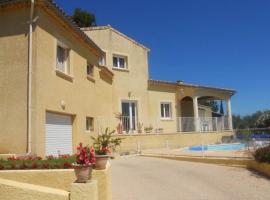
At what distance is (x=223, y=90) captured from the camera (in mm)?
31469

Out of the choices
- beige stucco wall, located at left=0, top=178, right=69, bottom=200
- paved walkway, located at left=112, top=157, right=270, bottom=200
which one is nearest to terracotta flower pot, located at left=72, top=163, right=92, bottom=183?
beige stucco wall, located at left=0, top=178, right=69, bottom=200

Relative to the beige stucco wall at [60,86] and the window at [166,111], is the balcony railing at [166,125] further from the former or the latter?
the beige stucco wall at [60,86]

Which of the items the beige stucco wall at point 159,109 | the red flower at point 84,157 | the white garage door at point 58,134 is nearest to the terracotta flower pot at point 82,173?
the red flower at point 84,157

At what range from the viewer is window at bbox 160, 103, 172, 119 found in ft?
91.6

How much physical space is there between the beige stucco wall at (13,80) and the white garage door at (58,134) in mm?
1348

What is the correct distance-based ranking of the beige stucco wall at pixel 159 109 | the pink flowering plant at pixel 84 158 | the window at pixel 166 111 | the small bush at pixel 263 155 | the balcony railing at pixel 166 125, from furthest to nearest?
the window at pixel 166 111 < the beige stucco wall at pixel 159 109 < the balcony railing at pixel 166 125 < the small bush at pixel 263 155 < the pink flowering plant at pixel 84 158

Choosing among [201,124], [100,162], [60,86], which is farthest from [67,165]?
[201,124]

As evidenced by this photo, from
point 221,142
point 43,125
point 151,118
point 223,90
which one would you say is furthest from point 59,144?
point 223,90

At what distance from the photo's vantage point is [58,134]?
13.9 m

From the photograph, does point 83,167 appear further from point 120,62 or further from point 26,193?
point 120,62

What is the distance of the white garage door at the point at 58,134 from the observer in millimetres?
12991

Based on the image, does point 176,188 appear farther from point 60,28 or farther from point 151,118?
point 151,118

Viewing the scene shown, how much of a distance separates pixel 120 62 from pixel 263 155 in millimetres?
16256

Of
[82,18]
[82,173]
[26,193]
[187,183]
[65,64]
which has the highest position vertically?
[82,18]
